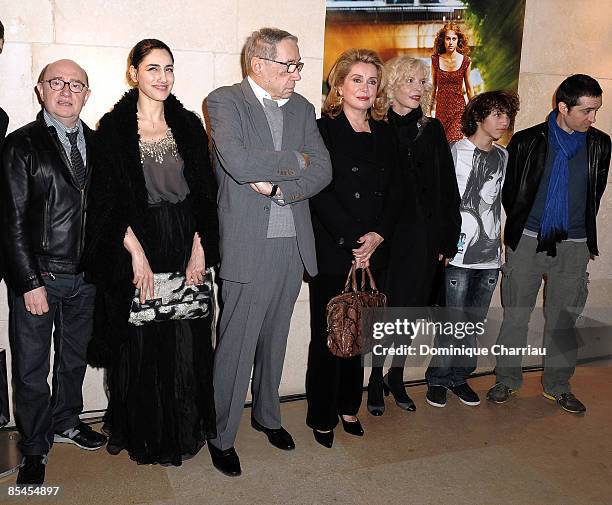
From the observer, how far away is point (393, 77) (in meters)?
3.30

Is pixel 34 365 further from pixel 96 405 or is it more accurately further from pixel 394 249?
pixel 394 249

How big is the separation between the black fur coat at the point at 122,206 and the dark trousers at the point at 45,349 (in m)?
0.15

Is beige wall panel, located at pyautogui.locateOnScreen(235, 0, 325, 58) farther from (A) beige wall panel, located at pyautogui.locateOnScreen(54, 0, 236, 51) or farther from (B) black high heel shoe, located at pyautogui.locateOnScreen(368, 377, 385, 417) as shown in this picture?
(B) black high heel shoe, located at pyautogui.locateOnScreen(368, 377, 385, 417)

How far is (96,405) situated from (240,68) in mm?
2060

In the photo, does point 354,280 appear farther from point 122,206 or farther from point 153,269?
point 122,206

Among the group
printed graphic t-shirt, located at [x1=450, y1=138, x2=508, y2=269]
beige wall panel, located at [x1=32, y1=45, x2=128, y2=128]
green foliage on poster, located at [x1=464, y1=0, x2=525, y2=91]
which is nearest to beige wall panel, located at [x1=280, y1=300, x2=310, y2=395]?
printed graphic t-shirt, located at [x1=450, y1=138, x2=508, y2=269]

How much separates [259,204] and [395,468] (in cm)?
144

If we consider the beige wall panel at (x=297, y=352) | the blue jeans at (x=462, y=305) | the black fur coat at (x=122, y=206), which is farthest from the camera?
the beige wall panel at (x=297, y=352)

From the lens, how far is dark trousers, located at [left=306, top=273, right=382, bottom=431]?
10.1 ft

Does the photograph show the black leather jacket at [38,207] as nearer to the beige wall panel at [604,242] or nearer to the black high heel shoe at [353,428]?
the black high heel shoe at [353,428]

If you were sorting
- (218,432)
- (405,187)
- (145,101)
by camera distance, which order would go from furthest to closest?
1. (405,187)
2. (218,432)
3. (145,101)

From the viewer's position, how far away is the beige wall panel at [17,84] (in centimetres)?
301

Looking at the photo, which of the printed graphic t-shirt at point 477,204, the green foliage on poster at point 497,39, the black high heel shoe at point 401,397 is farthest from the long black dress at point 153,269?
the green foliage on poster at point 497,39

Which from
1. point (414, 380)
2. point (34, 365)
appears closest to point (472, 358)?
point (414, 380)
